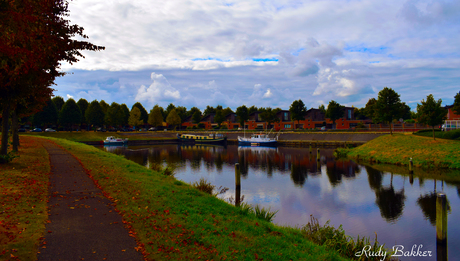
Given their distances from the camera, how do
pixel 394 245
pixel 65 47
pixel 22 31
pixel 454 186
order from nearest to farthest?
pixel 394 245 → pixel 22 31 → pixel 65 47 → pixel 454 186

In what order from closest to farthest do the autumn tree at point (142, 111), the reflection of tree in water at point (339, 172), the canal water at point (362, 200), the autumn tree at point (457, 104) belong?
the canal water at point (362, 200) < the reflection of tree in water at point (339, 172) < the autumn tree at point (457, 104) < the autumn tree at point (142, 111)

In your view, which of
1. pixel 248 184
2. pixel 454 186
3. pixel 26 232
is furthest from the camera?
pixel 248 184

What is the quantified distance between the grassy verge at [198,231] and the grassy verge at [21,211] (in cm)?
246

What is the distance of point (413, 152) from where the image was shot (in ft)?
122

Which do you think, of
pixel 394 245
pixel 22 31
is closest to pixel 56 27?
pixel 22 31

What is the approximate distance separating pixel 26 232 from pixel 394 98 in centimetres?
5795

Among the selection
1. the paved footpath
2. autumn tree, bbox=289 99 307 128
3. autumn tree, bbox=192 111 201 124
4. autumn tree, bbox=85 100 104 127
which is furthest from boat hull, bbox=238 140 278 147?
autumn tree, bbox=192 111 201 124

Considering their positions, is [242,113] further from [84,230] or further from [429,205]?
[84,230]

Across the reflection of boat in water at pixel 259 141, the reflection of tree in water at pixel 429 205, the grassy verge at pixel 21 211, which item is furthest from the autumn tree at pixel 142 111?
the reflection of tree in water at pixel 429 205

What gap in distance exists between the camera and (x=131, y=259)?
6.57 m

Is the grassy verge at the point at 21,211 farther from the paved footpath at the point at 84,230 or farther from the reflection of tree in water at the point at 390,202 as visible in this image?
the reflection of tree in water at the point at 390,202

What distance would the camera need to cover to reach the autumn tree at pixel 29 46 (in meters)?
14.7

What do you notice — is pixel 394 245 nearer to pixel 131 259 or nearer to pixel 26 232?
pixel 131 259

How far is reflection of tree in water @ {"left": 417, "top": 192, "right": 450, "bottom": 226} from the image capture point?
16.5 meters
